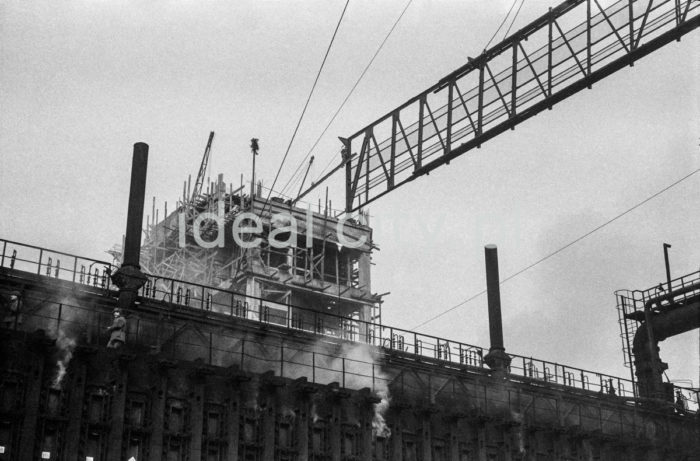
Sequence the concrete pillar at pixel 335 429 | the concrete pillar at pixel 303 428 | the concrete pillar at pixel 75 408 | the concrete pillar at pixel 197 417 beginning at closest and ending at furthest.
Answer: the concrete pillar at pixel 75 408 < the concrete pillar at pixel 197 417 < the concrete pillar at pixel 303 428 < the concrete pillar at pixel 335 429

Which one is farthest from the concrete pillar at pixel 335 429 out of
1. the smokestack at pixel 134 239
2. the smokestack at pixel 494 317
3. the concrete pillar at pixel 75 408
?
the smokestack at pixel 494 317

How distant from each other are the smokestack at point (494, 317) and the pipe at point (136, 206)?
1501cm

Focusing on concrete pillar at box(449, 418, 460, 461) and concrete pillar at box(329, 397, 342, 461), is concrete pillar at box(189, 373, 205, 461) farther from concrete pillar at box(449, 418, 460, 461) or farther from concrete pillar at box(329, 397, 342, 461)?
concrete pillar at box(449, 418, 460, 461)

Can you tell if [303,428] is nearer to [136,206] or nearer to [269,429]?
[269,429]

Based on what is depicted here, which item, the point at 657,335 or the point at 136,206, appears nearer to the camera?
the point at 136,206

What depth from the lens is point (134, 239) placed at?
1101 inches

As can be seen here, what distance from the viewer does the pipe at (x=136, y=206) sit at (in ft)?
91.0

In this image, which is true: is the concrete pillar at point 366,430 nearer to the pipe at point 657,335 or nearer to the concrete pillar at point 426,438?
the concrete pillar at point 426,438

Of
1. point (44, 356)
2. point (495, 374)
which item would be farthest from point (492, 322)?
point (44, 356)

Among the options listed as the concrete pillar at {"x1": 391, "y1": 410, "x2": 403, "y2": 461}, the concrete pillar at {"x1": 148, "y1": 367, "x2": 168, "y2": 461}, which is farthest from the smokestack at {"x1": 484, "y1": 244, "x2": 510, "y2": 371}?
the concrete pillar at {"x1": 148, "y1": 367, "x2": 168, "y2": 461}

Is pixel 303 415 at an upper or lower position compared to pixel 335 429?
upper

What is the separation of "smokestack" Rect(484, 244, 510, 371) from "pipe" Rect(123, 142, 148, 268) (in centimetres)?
1501

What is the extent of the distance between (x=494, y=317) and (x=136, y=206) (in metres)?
16.0

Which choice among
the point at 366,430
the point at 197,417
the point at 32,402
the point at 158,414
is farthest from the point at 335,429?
the point at 32,402
